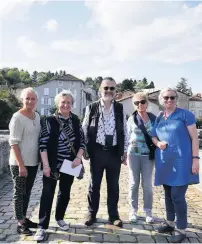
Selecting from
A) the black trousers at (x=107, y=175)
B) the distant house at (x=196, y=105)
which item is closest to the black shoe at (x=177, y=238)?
the black trousers at (x=107, y=175)

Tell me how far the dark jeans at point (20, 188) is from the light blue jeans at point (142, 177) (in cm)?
162

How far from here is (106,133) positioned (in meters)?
5.36

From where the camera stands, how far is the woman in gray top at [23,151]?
493 centimetres

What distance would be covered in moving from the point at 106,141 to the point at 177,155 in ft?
3.54

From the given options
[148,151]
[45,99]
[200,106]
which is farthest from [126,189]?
[200,106]

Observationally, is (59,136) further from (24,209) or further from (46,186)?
(24,209)

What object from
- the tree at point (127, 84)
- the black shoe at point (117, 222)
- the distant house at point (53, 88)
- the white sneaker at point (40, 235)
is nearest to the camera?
the white sneaker at point (40, 235)

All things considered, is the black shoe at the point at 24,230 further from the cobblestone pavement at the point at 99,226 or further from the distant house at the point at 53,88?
the distant house at the point at 53,88

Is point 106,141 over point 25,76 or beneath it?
beneath

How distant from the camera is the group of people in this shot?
16.2 feet

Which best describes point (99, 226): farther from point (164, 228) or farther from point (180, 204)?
point (180, 204)

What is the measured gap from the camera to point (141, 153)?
566cm

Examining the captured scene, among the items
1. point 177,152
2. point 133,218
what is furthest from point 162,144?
point 133,218

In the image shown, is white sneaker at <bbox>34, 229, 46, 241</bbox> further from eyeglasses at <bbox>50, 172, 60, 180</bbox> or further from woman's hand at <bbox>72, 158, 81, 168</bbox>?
woman's hand at <bbox>72, 158, 81, 168</bbox>
